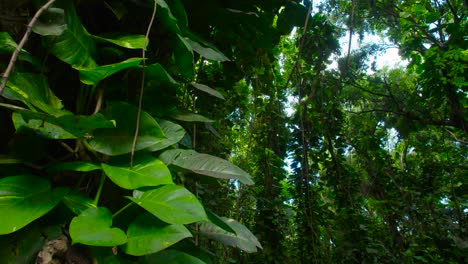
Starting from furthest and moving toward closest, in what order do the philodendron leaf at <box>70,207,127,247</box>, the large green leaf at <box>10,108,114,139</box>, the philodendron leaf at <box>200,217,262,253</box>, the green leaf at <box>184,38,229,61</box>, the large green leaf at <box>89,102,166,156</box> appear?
the green leaf at <box>184,38,229,61</box>, the philodendron leaf at <box>200,217,262,253</box>, the large green leaf at <box>89,102,166,156</box>, the large green leaf at <box>10,108,114,139</box>, the philodendron leaf at <box>70,207,127,247</box>

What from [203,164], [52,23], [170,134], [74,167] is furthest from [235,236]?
[52,23]

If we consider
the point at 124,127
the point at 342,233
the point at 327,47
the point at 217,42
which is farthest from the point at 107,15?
the point at 342,233

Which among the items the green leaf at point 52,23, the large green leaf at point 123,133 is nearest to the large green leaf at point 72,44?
the green leaf at point 52,23

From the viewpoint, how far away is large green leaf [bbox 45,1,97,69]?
73 centimetres

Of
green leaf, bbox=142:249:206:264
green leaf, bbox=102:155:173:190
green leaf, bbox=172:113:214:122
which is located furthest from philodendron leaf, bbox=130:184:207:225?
green leaf, bbox=172:113:214:122

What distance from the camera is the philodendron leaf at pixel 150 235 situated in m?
0.56

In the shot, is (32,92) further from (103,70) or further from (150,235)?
(150,235)

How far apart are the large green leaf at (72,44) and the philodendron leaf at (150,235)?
15.6 inches

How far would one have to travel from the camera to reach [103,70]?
67 centimetres

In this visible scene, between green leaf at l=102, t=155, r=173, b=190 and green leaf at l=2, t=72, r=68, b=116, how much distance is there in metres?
0.17

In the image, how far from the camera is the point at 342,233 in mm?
3008

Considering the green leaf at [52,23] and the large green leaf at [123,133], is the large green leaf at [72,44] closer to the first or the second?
the green leaf at [52,23]

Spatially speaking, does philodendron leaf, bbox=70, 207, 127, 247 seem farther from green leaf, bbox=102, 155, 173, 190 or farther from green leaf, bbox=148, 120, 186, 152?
green leaf, bbox=148, 120, 186, 152

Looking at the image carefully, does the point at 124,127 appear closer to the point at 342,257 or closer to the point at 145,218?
the point at 145,218
